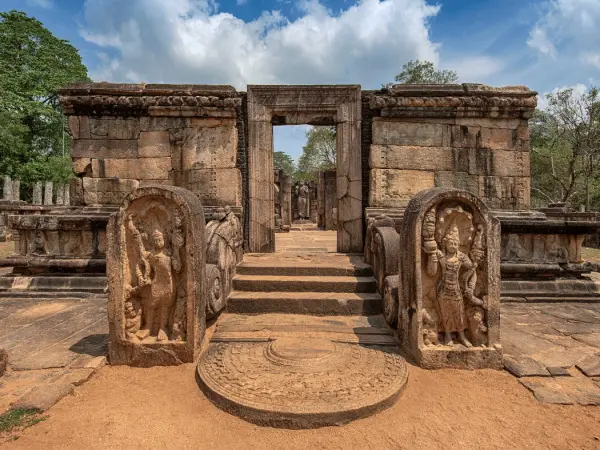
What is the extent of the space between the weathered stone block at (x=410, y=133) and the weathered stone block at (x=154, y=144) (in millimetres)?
3729

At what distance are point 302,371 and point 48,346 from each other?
2.57 meters

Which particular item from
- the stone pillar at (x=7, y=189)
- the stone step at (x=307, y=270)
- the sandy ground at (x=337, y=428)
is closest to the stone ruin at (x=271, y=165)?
the stone step at (x=307, y=270)

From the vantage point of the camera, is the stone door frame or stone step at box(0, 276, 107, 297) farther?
the stone door frame

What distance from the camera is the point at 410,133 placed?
239 inches

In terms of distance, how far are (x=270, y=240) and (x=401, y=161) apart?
2723mm

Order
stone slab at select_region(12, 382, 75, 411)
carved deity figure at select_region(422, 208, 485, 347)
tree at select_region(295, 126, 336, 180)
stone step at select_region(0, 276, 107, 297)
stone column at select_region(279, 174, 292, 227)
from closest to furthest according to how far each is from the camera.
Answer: stone slab at select_region(12, 382, 75, 411), carved deity figure at select_region(422, 208, 485, 347), stone step at select_region(0, 276, 107, 297), stone column at select_region(279, 174, 292, 227), tree at select_region(295, 126, 336, 180)

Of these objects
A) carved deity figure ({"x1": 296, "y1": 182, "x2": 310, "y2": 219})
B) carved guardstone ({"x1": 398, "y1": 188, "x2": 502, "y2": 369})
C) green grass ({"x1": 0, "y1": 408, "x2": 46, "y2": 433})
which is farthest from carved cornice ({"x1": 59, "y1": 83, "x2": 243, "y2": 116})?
carved deity figure ({"x1": 296, "y1": 182, "x2": 310, "y2": 219})

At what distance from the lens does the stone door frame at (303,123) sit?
6152 mm

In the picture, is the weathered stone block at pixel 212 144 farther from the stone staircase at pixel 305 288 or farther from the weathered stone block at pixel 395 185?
the weathered stone block at pixel 395 185

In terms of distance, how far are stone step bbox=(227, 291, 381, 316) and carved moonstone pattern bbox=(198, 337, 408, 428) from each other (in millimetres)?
830

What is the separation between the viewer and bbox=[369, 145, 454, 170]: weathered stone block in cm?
604

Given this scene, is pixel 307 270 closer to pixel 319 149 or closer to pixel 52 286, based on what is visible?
pixel 52 286

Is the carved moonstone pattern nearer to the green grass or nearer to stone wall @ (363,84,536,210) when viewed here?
the green grass

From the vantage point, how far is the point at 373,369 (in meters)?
2.75
